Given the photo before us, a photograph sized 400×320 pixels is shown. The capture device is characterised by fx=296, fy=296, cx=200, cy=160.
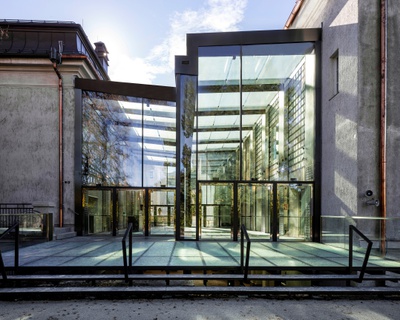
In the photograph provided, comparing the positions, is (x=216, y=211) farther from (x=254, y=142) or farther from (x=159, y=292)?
(x=159, y=292)

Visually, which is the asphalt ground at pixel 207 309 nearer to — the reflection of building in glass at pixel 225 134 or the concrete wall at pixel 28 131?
the reflection of building in glass at pixel 225 134

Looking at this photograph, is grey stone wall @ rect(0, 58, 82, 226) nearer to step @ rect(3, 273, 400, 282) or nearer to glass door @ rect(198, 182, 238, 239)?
glass door @ rect(198, 182, 238, 239)

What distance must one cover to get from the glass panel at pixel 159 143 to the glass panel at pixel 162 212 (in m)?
0.44

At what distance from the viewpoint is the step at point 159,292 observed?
5570 mm

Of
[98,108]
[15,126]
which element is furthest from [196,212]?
[15,126]

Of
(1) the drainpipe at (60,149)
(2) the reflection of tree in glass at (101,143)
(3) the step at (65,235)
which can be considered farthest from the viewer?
(2) the reflection of tree in glass at (101,143)

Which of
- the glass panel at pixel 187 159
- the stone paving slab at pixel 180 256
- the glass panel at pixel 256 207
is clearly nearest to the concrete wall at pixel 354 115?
the stone paving slab at pixel 180 256

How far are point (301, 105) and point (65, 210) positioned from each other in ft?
34.8

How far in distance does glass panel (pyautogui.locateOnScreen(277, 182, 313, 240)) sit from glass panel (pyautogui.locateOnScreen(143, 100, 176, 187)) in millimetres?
4674

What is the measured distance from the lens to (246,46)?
1166 cm

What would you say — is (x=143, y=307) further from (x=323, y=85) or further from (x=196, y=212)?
(x=323, y=85)

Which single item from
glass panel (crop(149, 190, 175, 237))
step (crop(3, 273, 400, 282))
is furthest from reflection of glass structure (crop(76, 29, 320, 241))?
step (crop(3, 273, 400, 282))

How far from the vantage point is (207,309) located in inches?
199

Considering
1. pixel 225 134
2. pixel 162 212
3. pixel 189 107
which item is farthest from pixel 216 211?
pixel 189 107
